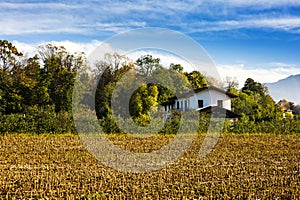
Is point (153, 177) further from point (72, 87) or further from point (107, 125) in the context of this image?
point (72, 87)

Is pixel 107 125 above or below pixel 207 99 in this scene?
below

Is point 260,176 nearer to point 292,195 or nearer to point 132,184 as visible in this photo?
point 292,195

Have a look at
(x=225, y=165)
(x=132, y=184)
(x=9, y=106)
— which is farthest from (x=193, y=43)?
(x=9, y=106)

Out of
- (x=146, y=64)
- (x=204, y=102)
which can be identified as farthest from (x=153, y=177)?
(x=204, y=102)

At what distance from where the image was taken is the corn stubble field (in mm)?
8209

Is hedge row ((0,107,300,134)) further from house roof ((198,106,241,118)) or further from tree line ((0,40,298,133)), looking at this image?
house roof ((198,106,241,118))

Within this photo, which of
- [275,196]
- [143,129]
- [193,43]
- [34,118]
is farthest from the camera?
[143,129]

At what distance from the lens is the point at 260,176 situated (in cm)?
1046

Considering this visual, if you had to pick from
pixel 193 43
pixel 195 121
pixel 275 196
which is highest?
pixel 193 43

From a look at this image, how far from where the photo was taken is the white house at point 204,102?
125 feet

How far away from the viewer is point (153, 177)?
10.1 m

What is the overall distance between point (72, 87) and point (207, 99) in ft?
42.9

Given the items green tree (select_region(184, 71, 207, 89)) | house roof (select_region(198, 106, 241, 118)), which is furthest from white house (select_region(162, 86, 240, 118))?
green tree (select_region(184, 71, 207, 89))

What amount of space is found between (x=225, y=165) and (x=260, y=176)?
2.10 meters
